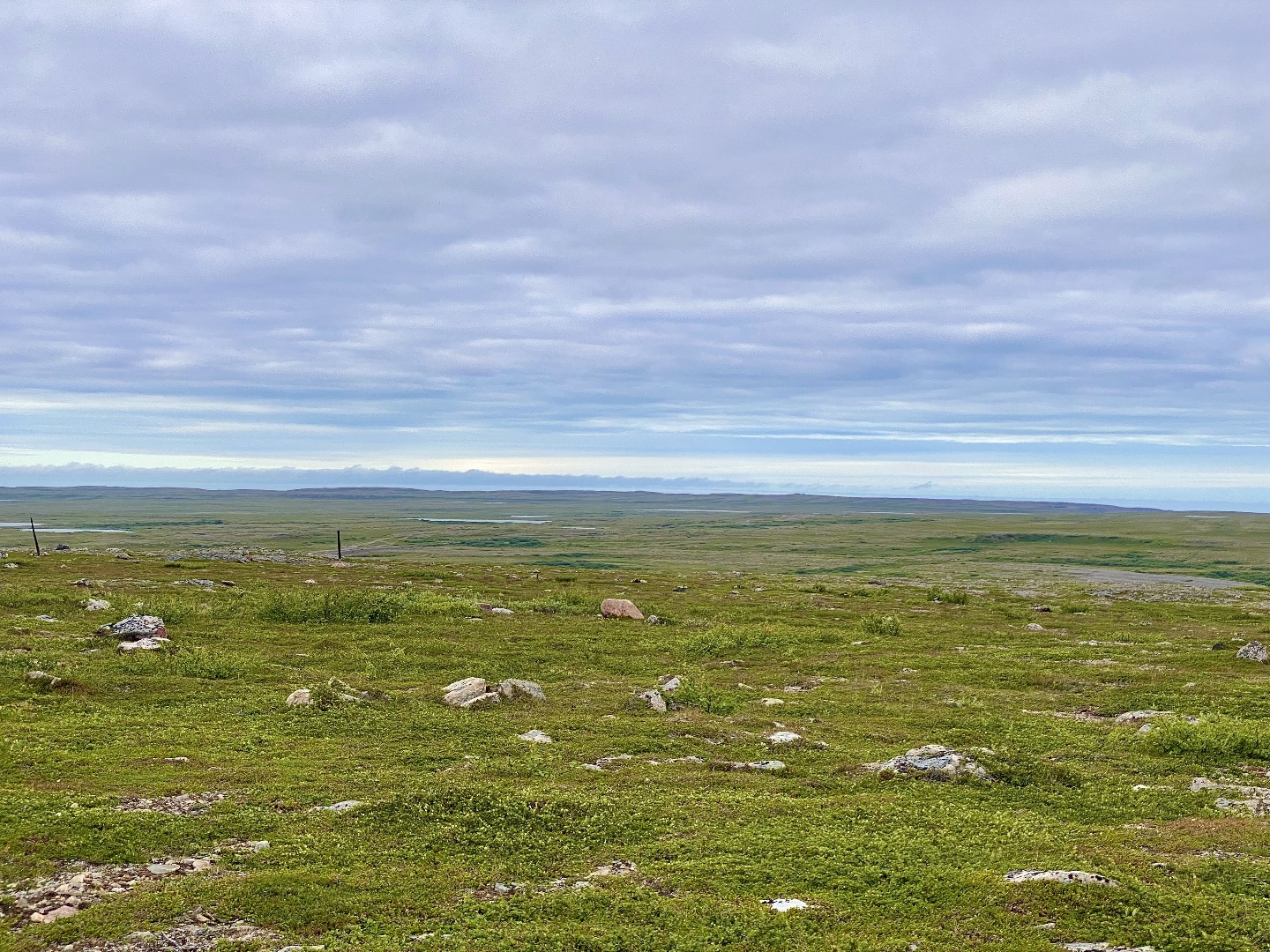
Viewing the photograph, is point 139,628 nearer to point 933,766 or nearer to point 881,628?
point 933,766

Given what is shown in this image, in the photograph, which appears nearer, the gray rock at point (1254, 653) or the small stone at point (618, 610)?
the gray rock at point (1254, 653)

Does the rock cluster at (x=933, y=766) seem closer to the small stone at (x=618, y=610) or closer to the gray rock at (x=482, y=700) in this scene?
the gray rock at (x=482, y=700)

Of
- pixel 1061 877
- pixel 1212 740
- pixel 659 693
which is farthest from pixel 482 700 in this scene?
pixel 1212 740

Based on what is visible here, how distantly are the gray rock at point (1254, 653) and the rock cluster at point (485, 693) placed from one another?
22864mm

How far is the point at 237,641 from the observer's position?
2544 centimetres

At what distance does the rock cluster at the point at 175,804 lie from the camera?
11.1m

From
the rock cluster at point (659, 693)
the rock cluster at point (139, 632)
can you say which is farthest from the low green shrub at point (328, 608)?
the rock cluster at point (659, 693)

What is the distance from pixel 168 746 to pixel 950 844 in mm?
12980

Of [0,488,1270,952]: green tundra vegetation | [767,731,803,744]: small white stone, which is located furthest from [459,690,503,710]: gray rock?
[767,731,803,744]: small white stone

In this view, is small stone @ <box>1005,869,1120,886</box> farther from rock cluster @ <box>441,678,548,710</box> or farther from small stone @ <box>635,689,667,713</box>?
rock cluster @ <box>441,678,548,710</box>

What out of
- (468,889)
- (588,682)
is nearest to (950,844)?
(468,889)

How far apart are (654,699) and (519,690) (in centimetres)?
325

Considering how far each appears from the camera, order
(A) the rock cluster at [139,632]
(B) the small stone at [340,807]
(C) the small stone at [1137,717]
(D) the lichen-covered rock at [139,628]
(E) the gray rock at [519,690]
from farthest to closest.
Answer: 1. (D) the lichen-covered rock at [139,628]
2. (A) the rock cluster at [139,632]
3. (E) the gray rock at [519,690]
4. (C) the small stone at [1137,717]
5. (B) the small stone at [340,807]

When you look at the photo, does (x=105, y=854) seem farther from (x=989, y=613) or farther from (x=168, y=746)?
(x=989, y=613)
